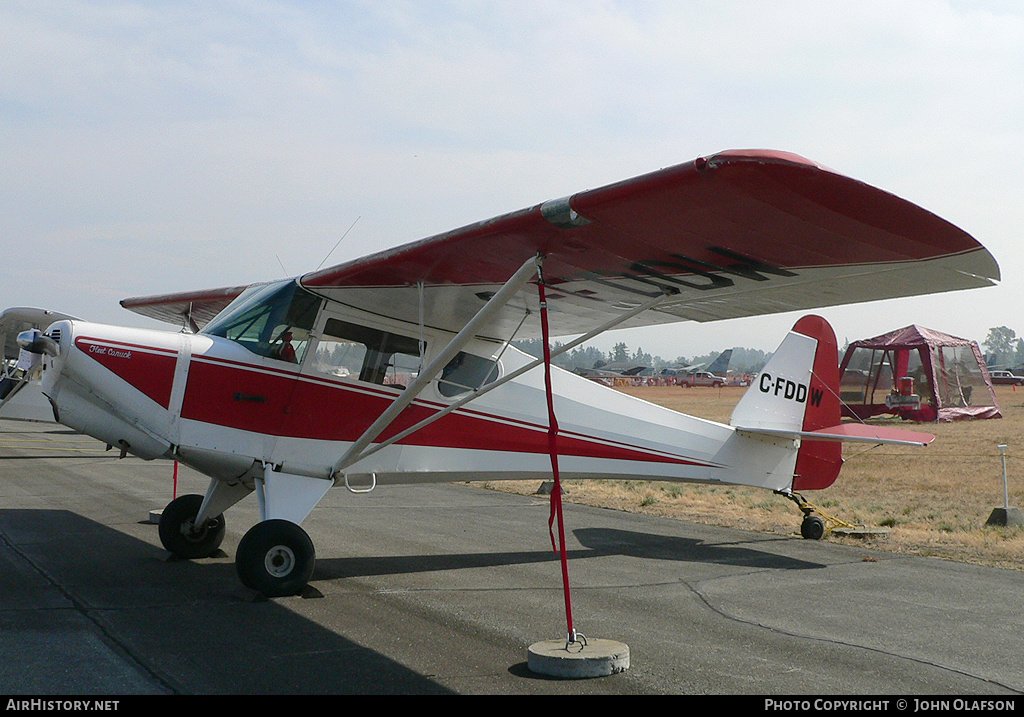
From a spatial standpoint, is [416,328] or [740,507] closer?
[416,328]

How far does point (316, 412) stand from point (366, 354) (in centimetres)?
68

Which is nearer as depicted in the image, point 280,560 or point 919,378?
point 280,560

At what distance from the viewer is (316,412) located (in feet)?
22.9

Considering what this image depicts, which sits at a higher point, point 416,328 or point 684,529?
point 416,328

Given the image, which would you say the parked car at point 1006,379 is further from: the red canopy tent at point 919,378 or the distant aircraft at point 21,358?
the distant aircraft at point 21,358

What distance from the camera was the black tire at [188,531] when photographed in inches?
302

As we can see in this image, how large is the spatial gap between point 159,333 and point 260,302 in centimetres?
87

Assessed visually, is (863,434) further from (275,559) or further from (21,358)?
(21,358)

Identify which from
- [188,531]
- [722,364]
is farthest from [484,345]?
[722,364]

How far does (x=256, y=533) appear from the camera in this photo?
6.22 m

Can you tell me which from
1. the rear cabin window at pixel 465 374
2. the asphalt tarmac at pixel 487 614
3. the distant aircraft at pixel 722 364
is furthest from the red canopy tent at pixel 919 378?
the distant aircraft at pixel 722 364

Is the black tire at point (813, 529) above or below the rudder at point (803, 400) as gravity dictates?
below
